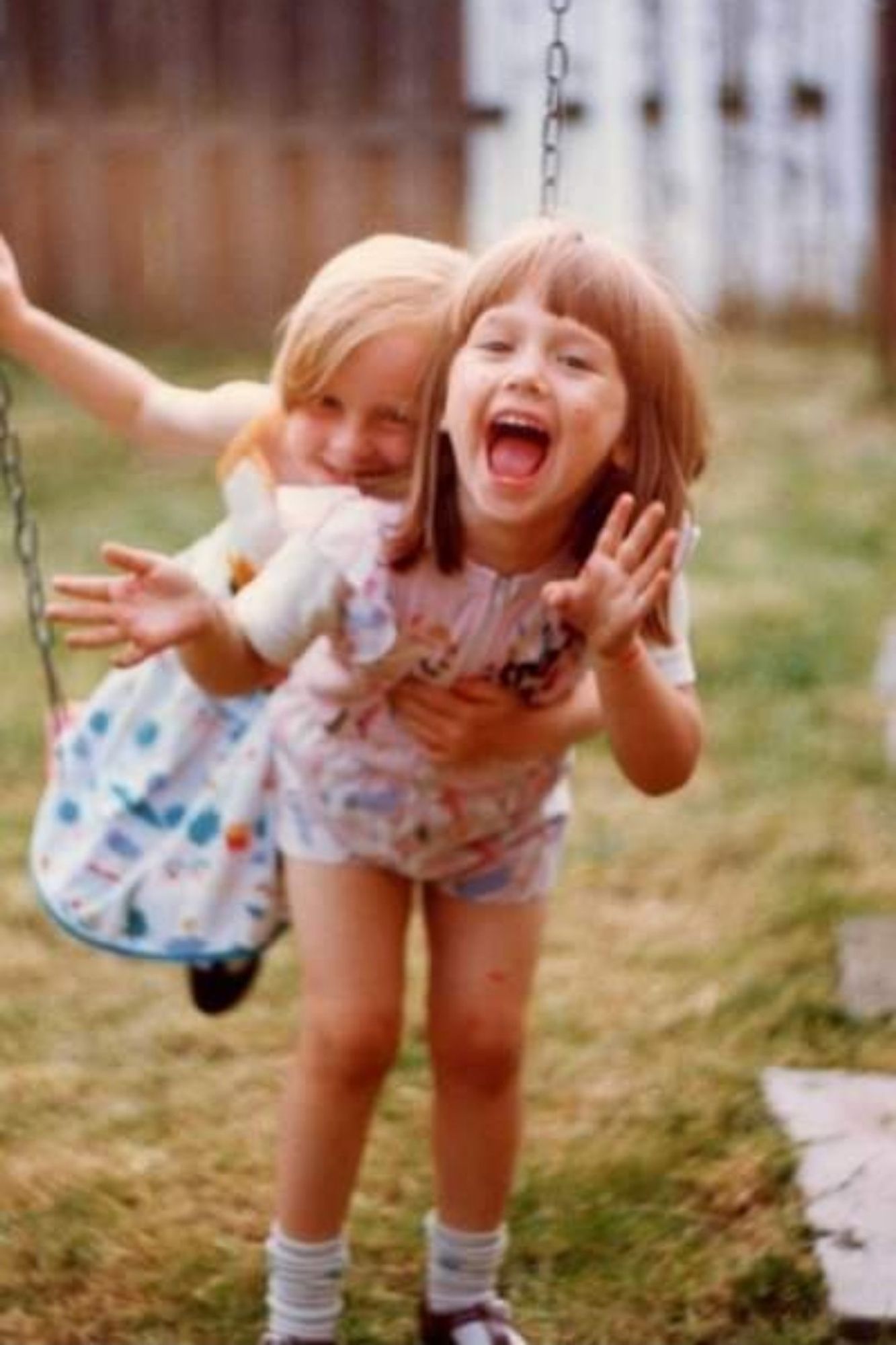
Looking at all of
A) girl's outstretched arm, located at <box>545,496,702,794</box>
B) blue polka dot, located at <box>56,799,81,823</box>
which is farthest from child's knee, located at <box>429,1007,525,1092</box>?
blue polka dot, located at <box>56,799,81,823</box>

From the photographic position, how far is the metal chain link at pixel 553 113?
257 cm

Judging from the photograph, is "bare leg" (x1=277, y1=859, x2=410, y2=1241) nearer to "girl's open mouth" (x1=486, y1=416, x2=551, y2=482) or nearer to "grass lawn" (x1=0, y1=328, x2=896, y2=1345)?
"grass lawn" (x1=0, y1=328, x2=896, y2=1345)

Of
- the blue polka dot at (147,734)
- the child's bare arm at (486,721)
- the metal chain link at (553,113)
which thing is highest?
the metal chain link at (553,113)

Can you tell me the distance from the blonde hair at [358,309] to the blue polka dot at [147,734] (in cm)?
57

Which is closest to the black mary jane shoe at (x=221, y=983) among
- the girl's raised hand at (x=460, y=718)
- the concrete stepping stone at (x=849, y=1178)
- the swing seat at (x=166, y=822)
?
the swing seat at (x=166, y=822)

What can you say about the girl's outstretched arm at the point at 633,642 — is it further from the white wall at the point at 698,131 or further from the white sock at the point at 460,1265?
the white wall at the point at 698,131

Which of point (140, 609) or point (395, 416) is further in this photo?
point (395, 416)

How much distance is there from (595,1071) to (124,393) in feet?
4.26

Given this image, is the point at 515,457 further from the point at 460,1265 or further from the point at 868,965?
the point at 868,965

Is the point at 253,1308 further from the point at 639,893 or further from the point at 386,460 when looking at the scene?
the point at 639,893

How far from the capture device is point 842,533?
22.4ft

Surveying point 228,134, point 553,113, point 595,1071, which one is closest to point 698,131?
point 228,134

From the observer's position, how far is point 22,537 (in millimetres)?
2971

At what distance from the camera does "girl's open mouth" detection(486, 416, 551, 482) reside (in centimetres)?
232
